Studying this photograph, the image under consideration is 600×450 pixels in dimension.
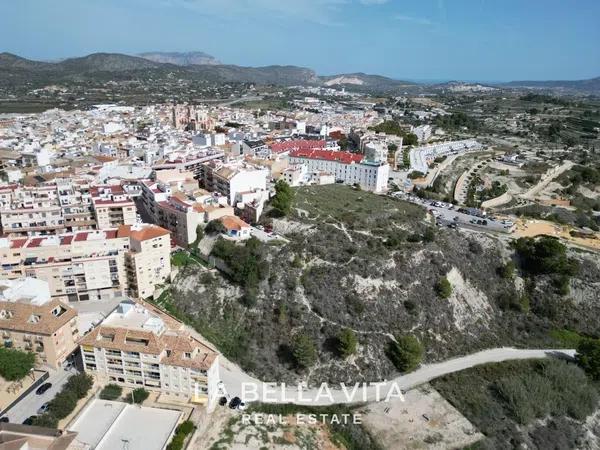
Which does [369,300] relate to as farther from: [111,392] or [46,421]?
[46,421]

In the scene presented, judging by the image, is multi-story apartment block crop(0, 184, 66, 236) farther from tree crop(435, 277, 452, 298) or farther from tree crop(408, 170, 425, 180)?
tree crop(408, 170, 425, 180)

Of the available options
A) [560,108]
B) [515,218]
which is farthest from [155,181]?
[560,108]

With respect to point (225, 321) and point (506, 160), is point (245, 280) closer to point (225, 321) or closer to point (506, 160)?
point (225, 321)

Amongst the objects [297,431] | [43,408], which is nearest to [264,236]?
[297,431]

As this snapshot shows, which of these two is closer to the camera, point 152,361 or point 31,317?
point 152,361

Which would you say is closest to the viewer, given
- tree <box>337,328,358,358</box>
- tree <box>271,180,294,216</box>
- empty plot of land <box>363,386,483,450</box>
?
empty plot of land <box>363,386,483,450</box>

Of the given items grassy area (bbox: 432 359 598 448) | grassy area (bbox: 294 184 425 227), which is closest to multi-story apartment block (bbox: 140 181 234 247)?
grassy area (bbox: 294 184 425 227)
